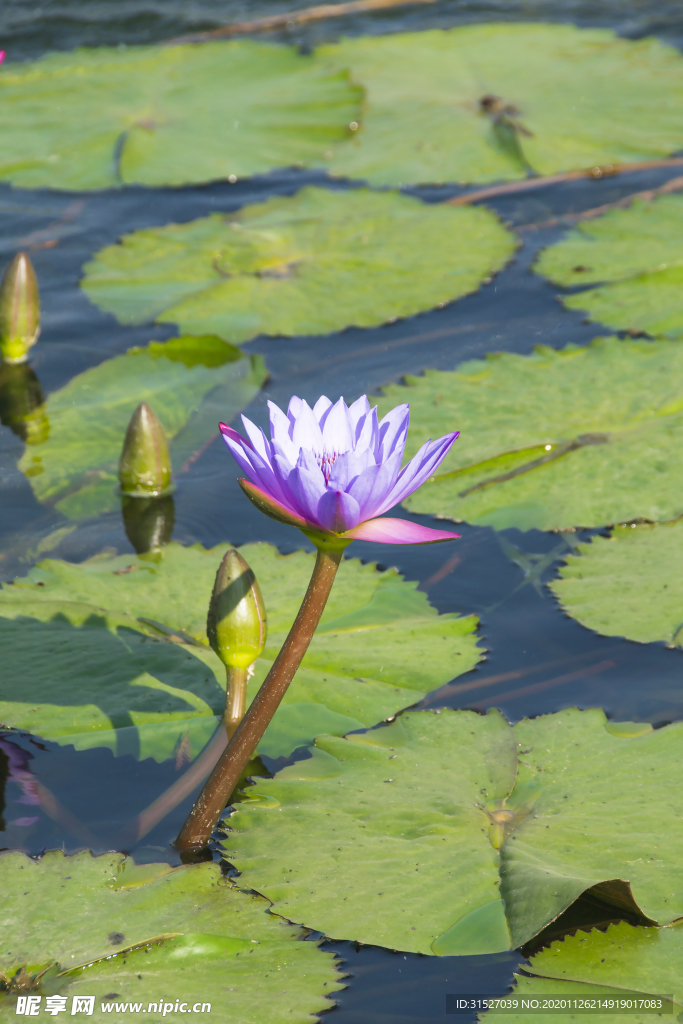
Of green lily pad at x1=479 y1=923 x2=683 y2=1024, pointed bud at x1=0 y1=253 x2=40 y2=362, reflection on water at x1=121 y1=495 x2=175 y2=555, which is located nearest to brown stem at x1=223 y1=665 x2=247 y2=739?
green lily pad at x1=479 y1=923 x2=683 y2=1024

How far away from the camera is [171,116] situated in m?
4.31

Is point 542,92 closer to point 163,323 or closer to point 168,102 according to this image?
point 168,102

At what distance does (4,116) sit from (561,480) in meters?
3.47

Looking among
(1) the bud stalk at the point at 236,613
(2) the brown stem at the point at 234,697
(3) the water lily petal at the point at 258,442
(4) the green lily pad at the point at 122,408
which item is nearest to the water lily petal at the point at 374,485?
(3) the water lily petal at the point at 258,442

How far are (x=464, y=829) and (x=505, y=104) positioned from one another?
12.1 feet

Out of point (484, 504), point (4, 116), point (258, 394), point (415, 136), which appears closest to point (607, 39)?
point (415, 136)

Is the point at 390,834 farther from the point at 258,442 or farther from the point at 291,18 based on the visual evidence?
the point at 291,18

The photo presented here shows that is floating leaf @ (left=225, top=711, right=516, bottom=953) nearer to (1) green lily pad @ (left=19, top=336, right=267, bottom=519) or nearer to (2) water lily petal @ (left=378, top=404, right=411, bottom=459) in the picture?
(2) water lily petal @ (left=378, top=404, right=411, bottom=459)

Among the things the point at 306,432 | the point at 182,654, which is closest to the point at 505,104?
the point at 182,654

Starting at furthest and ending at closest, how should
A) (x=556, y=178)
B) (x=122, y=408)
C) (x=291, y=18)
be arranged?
(x=291, y=18), (x=556, y=178), (x=122, y=408)

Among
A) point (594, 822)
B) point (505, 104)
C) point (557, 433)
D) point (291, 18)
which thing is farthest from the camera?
point (291, 18)

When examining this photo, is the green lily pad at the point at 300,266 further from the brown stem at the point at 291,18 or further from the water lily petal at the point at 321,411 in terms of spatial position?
the brown stem at the point at 291,18

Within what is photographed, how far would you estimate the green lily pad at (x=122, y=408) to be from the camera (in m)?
2.48

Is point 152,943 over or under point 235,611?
under
